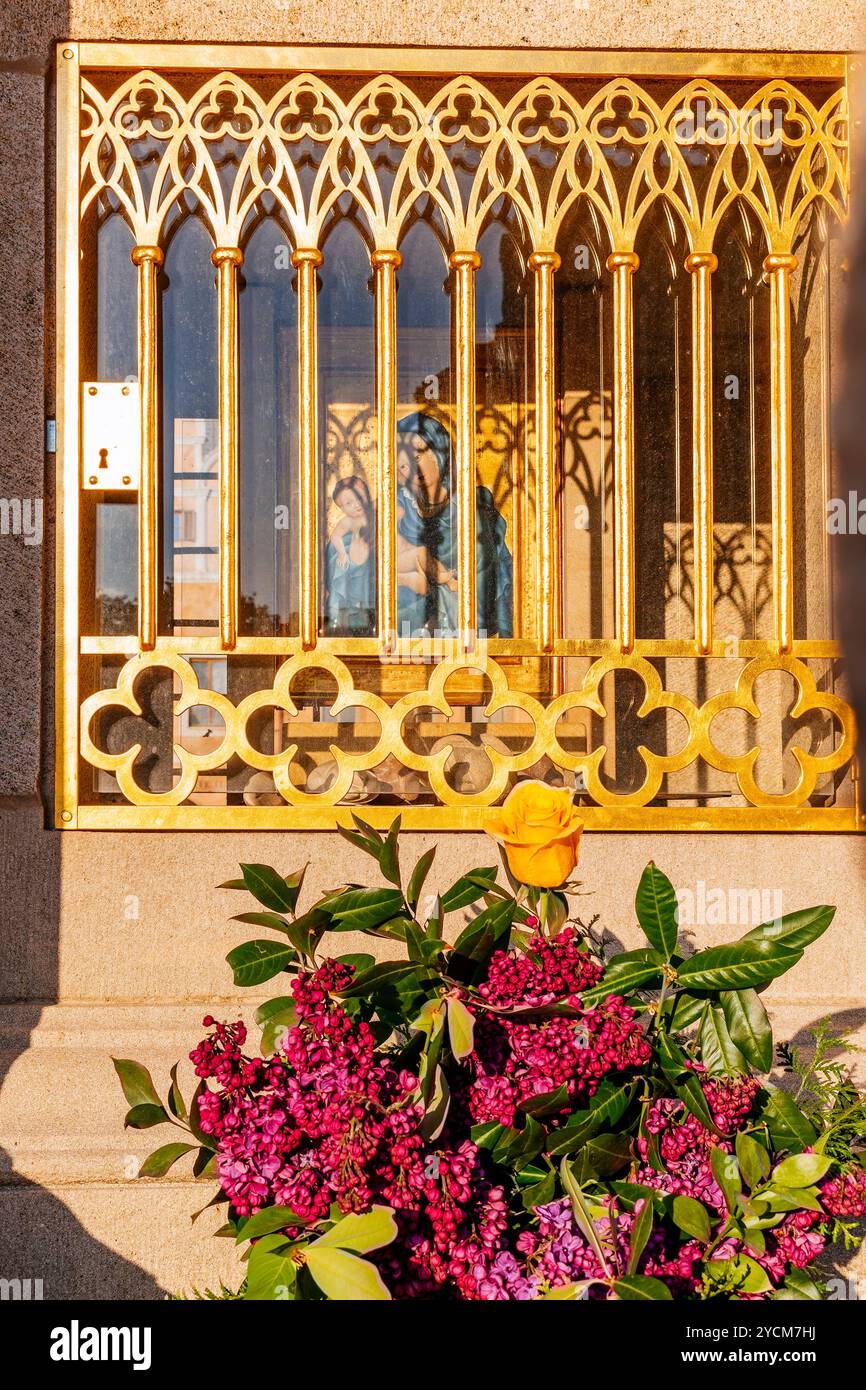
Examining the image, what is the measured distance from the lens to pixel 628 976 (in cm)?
129

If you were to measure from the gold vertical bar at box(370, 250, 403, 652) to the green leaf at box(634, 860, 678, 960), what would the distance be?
103 centimetres

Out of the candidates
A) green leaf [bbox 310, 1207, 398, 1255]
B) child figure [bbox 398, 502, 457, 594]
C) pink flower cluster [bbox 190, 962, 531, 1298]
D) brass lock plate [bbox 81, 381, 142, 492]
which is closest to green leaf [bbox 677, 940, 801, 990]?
pink flower cluster [bbox 190, 962, 531, 1298]

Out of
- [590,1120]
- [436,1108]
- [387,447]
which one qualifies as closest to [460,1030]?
[436,1108]

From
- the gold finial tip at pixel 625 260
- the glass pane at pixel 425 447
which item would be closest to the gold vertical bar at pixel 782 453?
the gold finial tip at pixel 625 260

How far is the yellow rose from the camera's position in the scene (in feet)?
4.38

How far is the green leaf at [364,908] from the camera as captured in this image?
1341 millimetres

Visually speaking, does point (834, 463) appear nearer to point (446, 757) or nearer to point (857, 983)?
point (446, 757)

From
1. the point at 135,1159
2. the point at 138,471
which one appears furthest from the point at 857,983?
the point at 138,471

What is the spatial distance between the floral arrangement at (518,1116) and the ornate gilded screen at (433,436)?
2.93 feet

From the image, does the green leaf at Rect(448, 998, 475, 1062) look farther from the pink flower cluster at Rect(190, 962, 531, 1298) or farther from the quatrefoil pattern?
the quatrefoil pattern

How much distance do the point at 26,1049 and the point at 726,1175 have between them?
1.41 m

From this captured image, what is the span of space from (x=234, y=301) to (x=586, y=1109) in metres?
1.76

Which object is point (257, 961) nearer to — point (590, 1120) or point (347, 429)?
point (590, 1120)

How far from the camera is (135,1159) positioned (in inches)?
74.9
